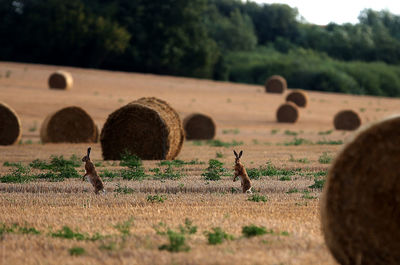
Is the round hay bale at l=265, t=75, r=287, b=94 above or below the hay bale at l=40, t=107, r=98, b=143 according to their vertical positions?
above

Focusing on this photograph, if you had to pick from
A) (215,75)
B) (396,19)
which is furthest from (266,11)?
(215,75)

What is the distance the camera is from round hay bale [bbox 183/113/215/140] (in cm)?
2938

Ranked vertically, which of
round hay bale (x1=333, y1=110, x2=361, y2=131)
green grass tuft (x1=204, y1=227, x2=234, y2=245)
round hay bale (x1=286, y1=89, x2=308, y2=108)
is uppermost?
round hay bale (x1=286, y1=89, x2=308, y2=108)

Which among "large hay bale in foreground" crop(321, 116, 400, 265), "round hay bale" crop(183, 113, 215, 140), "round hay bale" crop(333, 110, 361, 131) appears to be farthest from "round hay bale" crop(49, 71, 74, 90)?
"large hay bale in foreground" crop(321, 116, 400, 265)

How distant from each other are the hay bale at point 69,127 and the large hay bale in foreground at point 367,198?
18.3 m

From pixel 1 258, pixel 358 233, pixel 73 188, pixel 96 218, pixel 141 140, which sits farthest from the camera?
pixel 141 140

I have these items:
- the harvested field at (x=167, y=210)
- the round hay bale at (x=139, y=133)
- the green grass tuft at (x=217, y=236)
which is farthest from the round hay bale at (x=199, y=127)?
the green grass tuft at (x=217, y=236)

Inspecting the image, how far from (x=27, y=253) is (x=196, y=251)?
1.75m

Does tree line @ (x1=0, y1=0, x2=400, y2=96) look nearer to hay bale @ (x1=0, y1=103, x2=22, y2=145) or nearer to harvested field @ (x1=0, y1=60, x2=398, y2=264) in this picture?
harvested field @ (x1=0, y1=60, x2=398, y2=264)

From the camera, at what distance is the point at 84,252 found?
A: 7.96 m

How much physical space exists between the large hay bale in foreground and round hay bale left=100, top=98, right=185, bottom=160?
39.8 feet

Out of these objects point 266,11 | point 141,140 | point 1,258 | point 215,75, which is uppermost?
point 266,11

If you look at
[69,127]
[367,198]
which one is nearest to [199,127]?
[69,127]

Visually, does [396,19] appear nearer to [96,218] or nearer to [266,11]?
[266,11]
